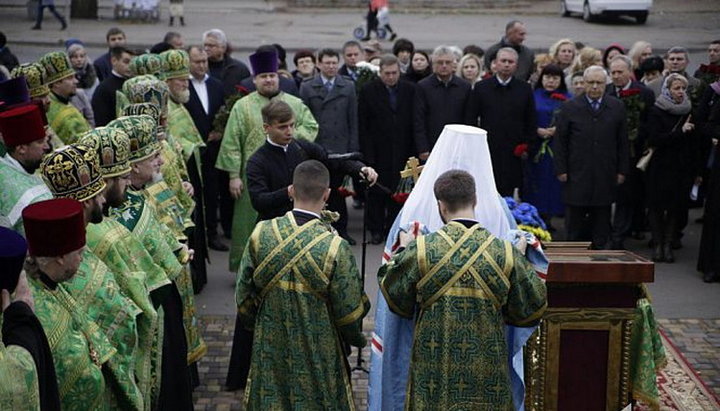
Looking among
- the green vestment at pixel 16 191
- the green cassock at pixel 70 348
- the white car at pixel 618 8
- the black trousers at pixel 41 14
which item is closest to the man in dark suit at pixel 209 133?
the green vestment at pixel 16 191

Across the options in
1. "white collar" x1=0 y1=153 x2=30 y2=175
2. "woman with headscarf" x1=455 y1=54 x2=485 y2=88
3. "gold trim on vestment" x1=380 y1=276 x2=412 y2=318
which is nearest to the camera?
"gold trim on vestment" x1=380 y1=276 x2=412 y2=318

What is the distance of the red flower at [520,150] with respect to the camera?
36.1 feet

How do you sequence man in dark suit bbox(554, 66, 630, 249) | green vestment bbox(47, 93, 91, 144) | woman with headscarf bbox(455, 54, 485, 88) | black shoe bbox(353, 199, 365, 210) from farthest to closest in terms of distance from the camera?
black shoe bbox(353, 199, 365, 210)
woman with headscarf bbox(455, 54, 485, 88)
man in dark suit bbox(554, 66, 630, 249)
green vestment bbox(47, 93, 91, 144)

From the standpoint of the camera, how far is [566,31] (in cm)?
3003

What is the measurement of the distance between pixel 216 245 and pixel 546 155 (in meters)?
3.86

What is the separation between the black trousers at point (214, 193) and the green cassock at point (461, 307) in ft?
18.8

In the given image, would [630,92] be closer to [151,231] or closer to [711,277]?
[711,277]

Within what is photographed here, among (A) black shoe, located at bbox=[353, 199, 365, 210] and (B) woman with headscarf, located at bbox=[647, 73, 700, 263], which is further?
(A) black shoe, located at bbox=[353, 199, 365, 210]

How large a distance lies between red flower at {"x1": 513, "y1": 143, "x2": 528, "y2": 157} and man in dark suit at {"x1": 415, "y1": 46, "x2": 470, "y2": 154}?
69 centimetres

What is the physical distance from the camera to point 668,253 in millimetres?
10695

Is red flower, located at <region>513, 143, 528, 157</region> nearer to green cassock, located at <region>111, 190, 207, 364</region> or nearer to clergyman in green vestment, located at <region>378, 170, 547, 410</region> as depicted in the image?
green cassock, located at <region>111, 190, 207, 364</region>

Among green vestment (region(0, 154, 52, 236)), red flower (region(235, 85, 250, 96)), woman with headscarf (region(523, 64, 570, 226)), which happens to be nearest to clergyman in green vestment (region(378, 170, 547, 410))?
green vestment (region(0, 154, 52, 236))

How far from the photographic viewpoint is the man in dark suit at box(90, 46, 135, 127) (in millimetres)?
10500

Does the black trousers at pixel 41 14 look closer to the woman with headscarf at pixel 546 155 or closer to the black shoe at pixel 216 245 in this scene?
the black shoe at pixel 216 245
